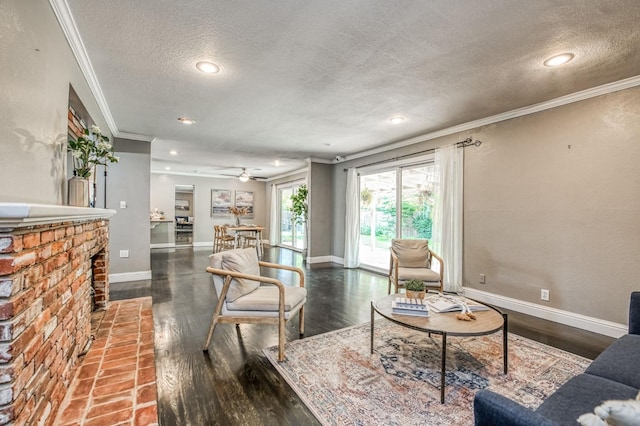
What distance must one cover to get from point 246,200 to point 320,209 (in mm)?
4398

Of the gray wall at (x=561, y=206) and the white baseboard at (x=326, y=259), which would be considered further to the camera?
the white baseboard at (x=326, y=259)

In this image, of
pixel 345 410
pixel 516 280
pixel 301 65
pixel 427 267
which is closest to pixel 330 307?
pixel 427 267

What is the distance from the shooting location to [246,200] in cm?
1013

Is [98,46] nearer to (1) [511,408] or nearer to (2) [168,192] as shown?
(1) [511,408]

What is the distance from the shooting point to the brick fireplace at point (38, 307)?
1053 mm

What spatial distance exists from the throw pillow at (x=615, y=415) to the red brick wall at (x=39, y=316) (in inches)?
70.4

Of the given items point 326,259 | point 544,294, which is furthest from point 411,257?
point 326,259

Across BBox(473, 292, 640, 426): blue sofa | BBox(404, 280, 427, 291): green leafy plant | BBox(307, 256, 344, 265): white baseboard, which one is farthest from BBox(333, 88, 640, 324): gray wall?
BBox(307, 256, 344, 265): white baseboard

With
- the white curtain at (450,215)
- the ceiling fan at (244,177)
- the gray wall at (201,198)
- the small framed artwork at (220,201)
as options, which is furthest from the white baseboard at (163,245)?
the white curtain at (450,215)

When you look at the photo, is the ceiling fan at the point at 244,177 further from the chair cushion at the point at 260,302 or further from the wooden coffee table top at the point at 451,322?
the wooden coffee table top at the point at 451,322

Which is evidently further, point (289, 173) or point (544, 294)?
point (289, 173)

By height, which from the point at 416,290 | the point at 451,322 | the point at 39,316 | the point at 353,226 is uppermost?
the point at 353,226

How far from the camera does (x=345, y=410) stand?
1699 mm

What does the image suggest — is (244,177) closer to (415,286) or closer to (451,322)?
(415,286)
